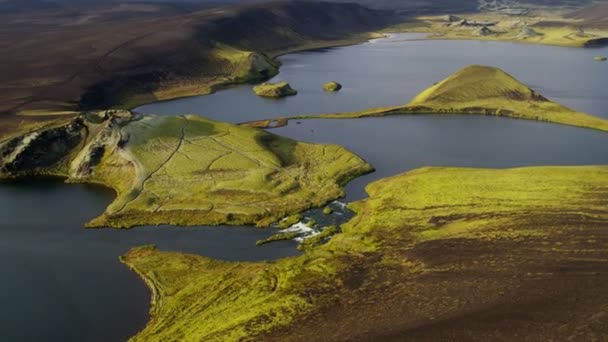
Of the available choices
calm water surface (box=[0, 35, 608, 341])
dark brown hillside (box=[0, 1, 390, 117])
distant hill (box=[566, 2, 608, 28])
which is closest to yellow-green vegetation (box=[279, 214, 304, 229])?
calm water surface (box=[0, 35, 608, 341])

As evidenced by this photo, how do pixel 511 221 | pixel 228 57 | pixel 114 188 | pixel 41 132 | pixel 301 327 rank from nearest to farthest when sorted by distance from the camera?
pixel 301 327 → pixel 511 221 → pixel 114 188 → pixel 41 132 → pixel 228 57

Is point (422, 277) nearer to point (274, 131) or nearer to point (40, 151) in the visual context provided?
point (274, 131)

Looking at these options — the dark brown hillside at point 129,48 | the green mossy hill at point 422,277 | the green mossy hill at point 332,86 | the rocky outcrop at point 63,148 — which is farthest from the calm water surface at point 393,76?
the green mossy hill at point 422,277

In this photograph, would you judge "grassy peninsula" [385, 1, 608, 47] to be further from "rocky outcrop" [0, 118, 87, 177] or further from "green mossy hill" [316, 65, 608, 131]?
"rocky outcrop" [0, 118, 87, 177]

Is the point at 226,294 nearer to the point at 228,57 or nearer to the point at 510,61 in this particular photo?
the point at 228,57

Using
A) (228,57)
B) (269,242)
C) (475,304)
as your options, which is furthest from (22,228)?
(228,57)

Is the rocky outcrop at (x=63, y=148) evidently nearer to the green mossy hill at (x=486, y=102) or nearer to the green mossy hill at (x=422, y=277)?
the green mossy hill at (x=422, y=277)

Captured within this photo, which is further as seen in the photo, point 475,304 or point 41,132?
point 41,132
